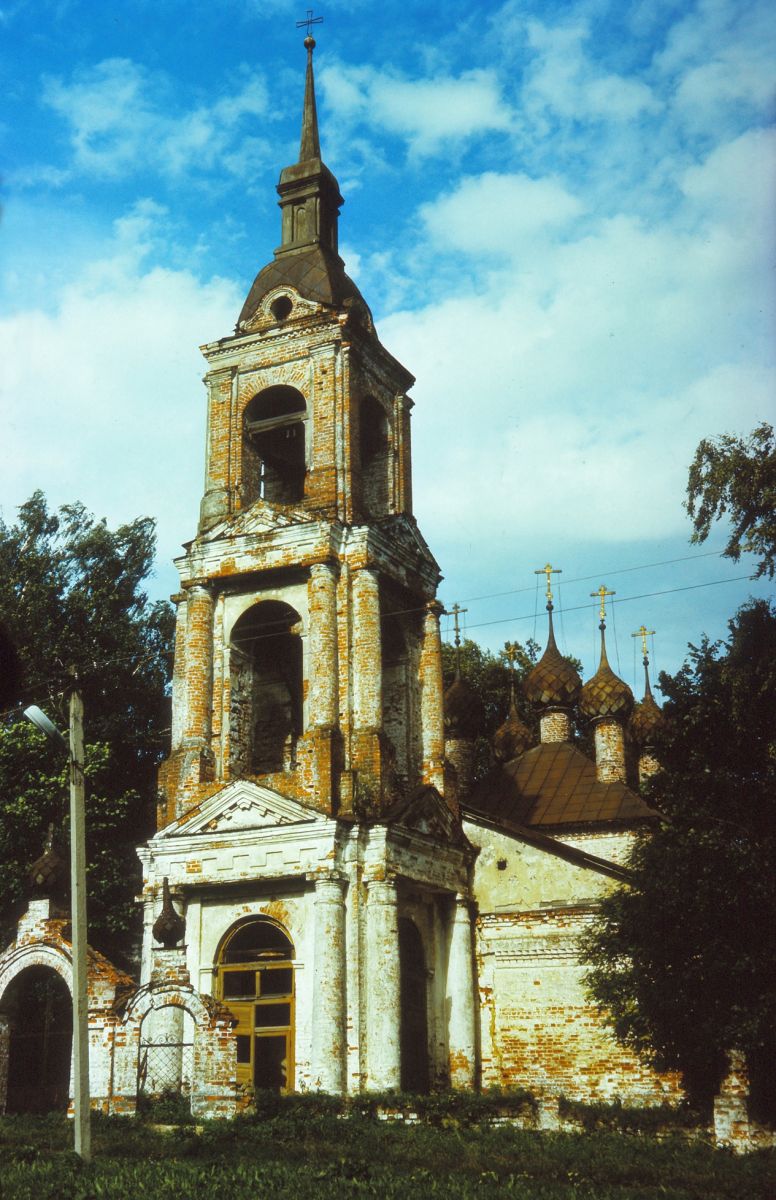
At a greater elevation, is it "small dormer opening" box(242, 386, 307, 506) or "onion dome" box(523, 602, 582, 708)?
"small dormer opening" box(242, 386, 307, 506)

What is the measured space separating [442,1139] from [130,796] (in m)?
12.0

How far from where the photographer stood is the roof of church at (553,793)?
92.3 ft

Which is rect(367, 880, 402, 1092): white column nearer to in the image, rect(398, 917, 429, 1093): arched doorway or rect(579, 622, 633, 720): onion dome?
rect(398, 917, 429, 1093): arched doorway

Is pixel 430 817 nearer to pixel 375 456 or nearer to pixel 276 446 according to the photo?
pixel 375 456

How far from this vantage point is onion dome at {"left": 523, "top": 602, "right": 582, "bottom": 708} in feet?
103

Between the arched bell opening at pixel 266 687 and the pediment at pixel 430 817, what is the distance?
8.07 ft

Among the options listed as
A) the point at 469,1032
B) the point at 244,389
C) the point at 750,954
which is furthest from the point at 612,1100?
the point at 244,389

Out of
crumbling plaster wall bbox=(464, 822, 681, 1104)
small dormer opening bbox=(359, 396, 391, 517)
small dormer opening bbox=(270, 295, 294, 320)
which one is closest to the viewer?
crumbling plaster wall bbox=(464, 822, 681, 1104)

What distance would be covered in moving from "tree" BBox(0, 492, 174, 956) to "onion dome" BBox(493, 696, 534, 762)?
8075 mm

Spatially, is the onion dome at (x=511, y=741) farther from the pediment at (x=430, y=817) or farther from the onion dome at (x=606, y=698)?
the pediment at (x=430, y=817)

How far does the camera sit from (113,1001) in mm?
17688

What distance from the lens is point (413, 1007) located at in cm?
2233

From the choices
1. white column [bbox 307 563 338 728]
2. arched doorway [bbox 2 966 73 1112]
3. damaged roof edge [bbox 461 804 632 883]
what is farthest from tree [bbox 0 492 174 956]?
damaged roof edge [bbox 461 804 632 883]

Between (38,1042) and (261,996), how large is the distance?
4.89 m
